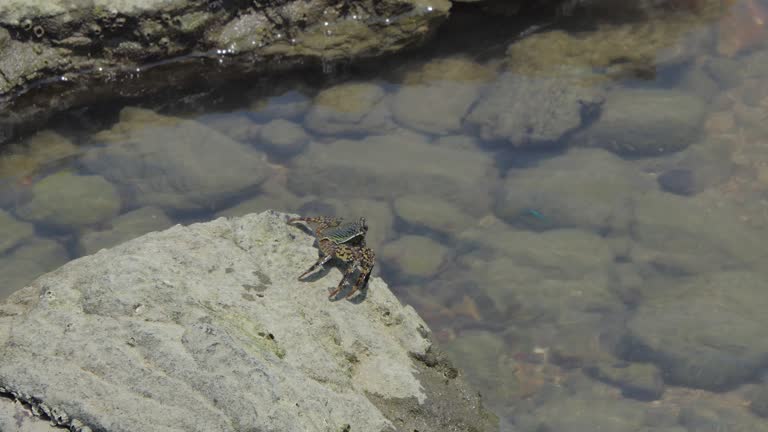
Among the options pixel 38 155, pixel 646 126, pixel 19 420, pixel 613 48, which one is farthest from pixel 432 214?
pixel 19 420

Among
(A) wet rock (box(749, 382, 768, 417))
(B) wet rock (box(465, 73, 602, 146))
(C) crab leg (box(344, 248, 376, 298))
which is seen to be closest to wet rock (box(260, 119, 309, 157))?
(B) wet rock (box(465, 73, 602, 146))

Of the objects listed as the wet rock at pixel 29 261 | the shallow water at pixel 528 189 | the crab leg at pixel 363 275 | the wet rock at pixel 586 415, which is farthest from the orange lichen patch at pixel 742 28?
the wet rock at pixel 29 261

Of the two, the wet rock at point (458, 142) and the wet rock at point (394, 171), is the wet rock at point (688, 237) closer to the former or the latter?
the wet rock at point (394, 171)

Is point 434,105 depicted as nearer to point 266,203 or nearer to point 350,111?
point 350,111

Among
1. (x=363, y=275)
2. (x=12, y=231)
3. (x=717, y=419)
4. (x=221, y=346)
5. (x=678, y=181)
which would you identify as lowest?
(x=717, y=419)

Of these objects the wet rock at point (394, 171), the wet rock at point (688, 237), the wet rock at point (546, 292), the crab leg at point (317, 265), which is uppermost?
the crab leg at point (317, 265)

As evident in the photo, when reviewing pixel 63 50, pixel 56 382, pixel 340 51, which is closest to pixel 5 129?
pixel 63 50

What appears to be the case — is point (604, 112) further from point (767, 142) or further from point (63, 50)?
point (63, 50)

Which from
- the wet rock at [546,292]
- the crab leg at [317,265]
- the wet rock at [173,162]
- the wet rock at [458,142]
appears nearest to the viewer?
the crab leg at [317,265]
